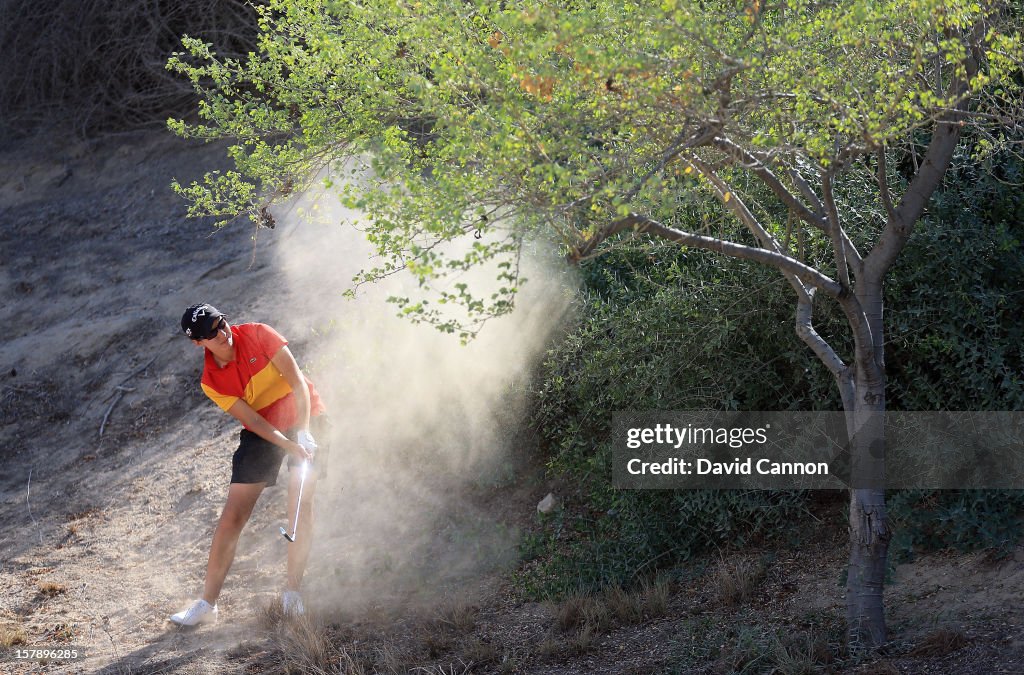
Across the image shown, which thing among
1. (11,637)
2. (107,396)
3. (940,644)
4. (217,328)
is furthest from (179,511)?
(940,644)

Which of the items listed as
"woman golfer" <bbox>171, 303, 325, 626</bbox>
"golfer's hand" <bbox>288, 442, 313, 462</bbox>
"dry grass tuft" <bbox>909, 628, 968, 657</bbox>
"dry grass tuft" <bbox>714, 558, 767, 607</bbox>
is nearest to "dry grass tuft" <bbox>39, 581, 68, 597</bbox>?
"woman golfer" <bbox>171, 303, 325, 626</bbox>

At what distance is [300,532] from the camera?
5.51m

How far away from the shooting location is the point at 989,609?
459cm

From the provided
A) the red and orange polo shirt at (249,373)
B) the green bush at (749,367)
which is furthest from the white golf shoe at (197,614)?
the green bush at (749,367)

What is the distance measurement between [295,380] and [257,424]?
312 mm

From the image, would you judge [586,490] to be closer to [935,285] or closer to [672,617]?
[672,617]

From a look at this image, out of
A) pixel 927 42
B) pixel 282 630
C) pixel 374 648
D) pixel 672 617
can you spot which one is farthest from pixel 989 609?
pixel 282 630

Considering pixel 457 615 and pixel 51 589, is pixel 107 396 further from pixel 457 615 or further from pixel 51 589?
pixel 457 615

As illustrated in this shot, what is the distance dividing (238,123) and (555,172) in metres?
2.54

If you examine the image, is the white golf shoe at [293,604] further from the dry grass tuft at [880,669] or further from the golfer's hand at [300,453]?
the dry grass tuft at [880,669]

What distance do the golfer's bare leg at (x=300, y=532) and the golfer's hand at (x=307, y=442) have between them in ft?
0.44

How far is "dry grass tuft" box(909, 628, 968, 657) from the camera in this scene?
4.33 metres

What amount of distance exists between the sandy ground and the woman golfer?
36cm

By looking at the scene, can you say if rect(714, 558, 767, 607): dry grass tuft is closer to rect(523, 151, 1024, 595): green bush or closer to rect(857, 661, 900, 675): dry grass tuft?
rect(523, 151, 1024, 595): green bush
